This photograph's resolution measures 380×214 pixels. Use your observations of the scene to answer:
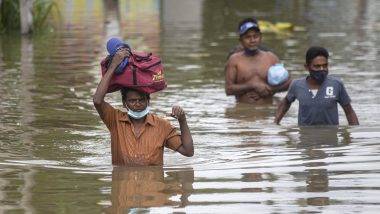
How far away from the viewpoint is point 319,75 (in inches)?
396

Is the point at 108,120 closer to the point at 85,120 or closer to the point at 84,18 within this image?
the point at 85,120

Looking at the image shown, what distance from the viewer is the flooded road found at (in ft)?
23.2

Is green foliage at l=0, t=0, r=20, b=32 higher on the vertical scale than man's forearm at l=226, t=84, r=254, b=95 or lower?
higher

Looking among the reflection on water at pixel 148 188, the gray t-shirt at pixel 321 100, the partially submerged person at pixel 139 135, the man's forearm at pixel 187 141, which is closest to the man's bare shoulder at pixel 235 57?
the gray t-shirt at pixel 321 100

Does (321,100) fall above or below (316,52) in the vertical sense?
below

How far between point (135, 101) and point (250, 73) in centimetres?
567

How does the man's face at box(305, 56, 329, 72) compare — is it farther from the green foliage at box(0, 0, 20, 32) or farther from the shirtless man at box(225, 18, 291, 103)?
the green foliage at box(0, 0, 20, 32)

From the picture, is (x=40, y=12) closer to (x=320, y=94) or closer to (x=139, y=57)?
(x=320, y=94)

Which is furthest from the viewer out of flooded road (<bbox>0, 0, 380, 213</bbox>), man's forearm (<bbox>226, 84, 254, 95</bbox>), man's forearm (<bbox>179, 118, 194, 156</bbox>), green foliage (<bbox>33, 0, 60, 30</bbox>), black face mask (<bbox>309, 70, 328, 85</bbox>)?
green foliage (<bbox>33, 0, 60, 30</bbox>)

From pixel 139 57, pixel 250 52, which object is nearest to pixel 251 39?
pixel 250 52

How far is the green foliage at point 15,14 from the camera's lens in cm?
2145

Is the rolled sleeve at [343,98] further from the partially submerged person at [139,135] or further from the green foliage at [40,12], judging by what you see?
the green foliage at [40,12]

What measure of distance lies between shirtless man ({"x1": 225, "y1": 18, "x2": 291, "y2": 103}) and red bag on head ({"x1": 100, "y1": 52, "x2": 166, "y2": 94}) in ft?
18.1

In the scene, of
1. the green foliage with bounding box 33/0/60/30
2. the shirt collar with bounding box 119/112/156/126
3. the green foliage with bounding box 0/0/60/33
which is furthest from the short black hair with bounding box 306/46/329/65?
the green foliage with bounding box 33/0/60/30
